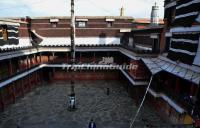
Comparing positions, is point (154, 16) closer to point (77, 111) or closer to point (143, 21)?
point (143, 21)

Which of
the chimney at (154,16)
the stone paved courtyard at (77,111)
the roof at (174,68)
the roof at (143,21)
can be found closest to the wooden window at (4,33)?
the stone paved courtyard at (77,111)

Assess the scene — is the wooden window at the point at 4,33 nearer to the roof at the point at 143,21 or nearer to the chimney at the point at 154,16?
the chimney at the point at 154,16

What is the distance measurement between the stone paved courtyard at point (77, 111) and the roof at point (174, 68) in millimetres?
4183

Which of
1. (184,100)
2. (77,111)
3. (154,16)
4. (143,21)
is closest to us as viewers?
(184,100)

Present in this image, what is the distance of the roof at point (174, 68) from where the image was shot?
A: 46.3 ft

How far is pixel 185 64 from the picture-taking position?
16016 millimetres

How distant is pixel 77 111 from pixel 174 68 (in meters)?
11.1

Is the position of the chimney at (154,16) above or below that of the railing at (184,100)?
above

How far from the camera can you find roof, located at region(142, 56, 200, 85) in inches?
555

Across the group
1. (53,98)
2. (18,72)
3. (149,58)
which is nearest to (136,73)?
(149,58)

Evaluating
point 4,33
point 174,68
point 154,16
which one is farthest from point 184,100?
point 4,33

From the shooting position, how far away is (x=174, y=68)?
17.2 m

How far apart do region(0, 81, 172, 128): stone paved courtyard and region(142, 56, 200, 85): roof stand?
418 centimetres

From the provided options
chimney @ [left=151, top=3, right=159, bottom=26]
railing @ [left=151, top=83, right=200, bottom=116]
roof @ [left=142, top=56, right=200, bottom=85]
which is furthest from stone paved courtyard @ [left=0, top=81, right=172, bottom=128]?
chimney @ [left=151, top=3, right=159, bottom=26]
